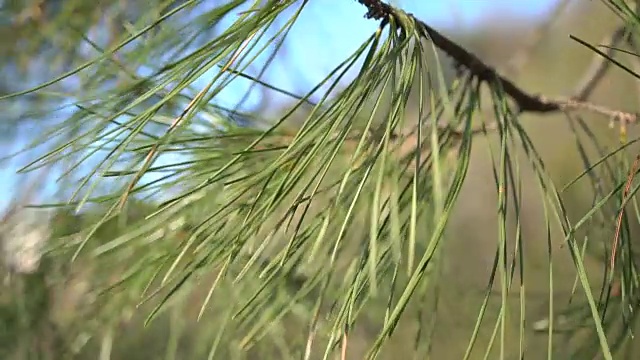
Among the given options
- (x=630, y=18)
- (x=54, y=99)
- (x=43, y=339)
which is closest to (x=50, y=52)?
(x=54, y=99)

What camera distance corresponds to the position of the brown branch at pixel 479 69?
0.25 metres

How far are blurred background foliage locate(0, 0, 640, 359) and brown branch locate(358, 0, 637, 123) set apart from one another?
0.07ft

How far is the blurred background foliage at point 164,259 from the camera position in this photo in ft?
1.02

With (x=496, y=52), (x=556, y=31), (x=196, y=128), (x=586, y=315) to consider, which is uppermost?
(x=496, y=52)

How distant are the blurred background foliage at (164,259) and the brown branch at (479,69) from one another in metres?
0.02

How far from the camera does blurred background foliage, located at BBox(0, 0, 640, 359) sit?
12.2 inches

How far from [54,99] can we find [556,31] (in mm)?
Result: 734

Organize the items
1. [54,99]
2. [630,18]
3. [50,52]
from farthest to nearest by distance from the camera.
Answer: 1. [50,52]
2. [54,99]
3. [630,18]

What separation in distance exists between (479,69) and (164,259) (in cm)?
16

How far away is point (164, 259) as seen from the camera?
31 cm

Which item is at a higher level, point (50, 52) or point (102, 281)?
point (50, 52)

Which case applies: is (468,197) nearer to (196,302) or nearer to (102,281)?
(196,302)

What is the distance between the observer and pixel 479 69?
29cm

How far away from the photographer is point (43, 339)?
1.84 feet
